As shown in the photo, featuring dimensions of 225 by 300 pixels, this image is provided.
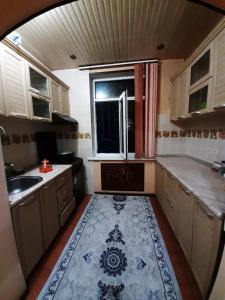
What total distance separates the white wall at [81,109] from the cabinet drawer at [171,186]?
160 cm

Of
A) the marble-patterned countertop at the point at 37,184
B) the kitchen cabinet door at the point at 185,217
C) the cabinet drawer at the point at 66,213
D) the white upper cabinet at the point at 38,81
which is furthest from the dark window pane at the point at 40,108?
the kitchen cabinet door at the point at 185,217

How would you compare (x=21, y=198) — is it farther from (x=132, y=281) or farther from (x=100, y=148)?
(x=100, y=148)

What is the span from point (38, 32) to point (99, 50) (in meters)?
0.83

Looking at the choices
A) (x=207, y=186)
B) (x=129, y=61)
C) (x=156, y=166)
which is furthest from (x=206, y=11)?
(x=156, y=166)

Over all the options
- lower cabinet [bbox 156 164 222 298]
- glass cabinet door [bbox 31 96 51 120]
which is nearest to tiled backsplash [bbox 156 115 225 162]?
lower cabinet [bbox 156 164 222 298]

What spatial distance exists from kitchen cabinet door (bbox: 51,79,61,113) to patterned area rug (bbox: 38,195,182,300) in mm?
1800

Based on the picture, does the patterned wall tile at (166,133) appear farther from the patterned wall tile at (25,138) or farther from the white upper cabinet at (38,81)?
the patterned wall tile at (25,138)

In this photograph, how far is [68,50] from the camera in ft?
7.09

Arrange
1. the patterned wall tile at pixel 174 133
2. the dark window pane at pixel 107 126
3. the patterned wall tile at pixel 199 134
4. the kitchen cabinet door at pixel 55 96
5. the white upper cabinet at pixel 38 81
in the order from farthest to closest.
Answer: the dark window pane at pixel 107 126 → the patterned wall tile at pixel 174 133 → the kitchen cabinet door at pixel 55 96 → the patterned wall tile at pixel 199 134 → the white upper cabinet at pixel 38 81

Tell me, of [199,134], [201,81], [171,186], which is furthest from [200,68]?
[171,186]

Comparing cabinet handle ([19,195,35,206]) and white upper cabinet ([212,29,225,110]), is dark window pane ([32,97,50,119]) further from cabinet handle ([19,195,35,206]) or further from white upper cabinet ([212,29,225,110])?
white upper cabinet ([212,29,225,110])

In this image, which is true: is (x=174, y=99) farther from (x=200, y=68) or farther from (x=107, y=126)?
(x=107, y=126)

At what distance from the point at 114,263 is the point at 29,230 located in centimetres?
89

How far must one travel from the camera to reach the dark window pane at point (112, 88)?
2917mm
